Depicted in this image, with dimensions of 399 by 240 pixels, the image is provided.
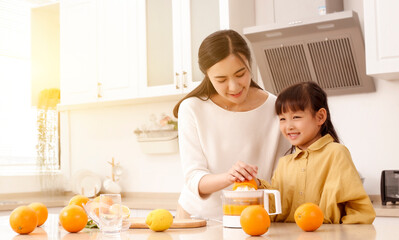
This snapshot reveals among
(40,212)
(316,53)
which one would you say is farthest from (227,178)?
(316,53)

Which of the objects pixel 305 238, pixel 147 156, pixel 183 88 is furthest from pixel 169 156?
pixel 305 238

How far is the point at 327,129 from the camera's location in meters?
1.61

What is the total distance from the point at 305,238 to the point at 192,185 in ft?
2.02

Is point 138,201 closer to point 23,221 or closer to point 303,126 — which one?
point 303,126

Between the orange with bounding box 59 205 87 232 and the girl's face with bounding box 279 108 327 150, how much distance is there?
0.68m

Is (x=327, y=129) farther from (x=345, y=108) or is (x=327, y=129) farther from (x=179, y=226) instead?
(x=345, y=108)

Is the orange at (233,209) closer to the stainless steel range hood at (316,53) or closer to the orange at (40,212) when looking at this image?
the orange at (40,212)

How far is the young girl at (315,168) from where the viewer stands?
138 cm

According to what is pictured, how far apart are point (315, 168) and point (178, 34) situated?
6.97ft

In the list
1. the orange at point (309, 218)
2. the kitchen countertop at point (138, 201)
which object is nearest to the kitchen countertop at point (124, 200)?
the kitchen countertop at point (138, 201)

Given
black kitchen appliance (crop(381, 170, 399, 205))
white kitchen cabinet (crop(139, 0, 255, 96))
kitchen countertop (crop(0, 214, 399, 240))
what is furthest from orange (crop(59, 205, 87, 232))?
white kitchen cabinet (crop(139, 0, 255, 96))

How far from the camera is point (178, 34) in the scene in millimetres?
3438

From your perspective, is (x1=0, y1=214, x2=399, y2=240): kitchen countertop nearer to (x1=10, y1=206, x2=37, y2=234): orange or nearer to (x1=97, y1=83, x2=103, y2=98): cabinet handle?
(x1=10, y1=206, x2=37, y2=234): orange

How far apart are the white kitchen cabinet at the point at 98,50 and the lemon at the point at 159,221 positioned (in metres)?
2.45
